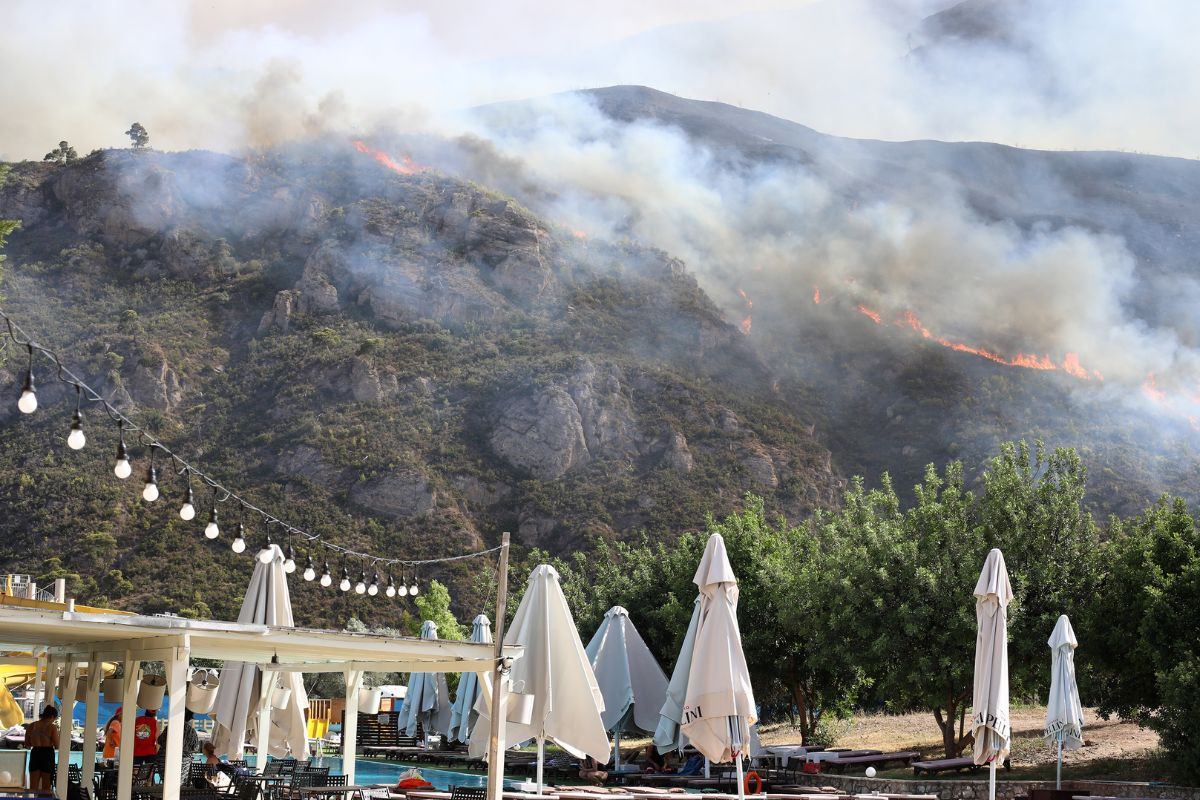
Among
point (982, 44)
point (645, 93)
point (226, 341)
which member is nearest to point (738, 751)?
point (226, 341)

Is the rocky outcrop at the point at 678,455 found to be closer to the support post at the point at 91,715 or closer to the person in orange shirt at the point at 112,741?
the person in orange shirt at the point at 112,741

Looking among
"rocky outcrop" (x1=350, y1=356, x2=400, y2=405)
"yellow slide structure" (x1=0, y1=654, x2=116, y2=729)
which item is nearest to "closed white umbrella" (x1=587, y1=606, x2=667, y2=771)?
"yellow slide structure" (x1=0, y1=654, x2=116, y2=729)

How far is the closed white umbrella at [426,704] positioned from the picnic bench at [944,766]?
1090 cm

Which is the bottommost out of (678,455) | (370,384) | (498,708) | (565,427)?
(498,708)

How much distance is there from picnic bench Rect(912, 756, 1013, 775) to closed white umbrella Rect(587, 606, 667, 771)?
469 cm

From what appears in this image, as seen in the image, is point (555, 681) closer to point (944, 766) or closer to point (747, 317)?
point (944, 766)

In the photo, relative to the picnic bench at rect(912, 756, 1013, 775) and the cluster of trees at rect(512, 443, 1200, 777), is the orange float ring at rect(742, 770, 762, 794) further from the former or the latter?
the cluster of trees at rect(512, 443, 1200, 777)

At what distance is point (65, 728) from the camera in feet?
44.4

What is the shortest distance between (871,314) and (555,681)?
99.4 meters

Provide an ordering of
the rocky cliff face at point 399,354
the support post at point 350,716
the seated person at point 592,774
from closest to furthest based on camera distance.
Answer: the support post at point 350,716 → the seated person at point 592,774 → the rocky cliff face at point 399,354

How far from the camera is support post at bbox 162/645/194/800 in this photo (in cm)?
960

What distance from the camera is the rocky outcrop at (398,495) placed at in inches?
2741

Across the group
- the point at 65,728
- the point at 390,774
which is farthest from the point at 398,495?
the point at 65,728

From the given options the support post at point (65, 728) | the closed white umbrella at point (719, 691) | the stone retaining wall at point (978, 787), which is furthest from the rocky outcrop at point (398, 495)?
the closed white umbrella at point (719, 691)
